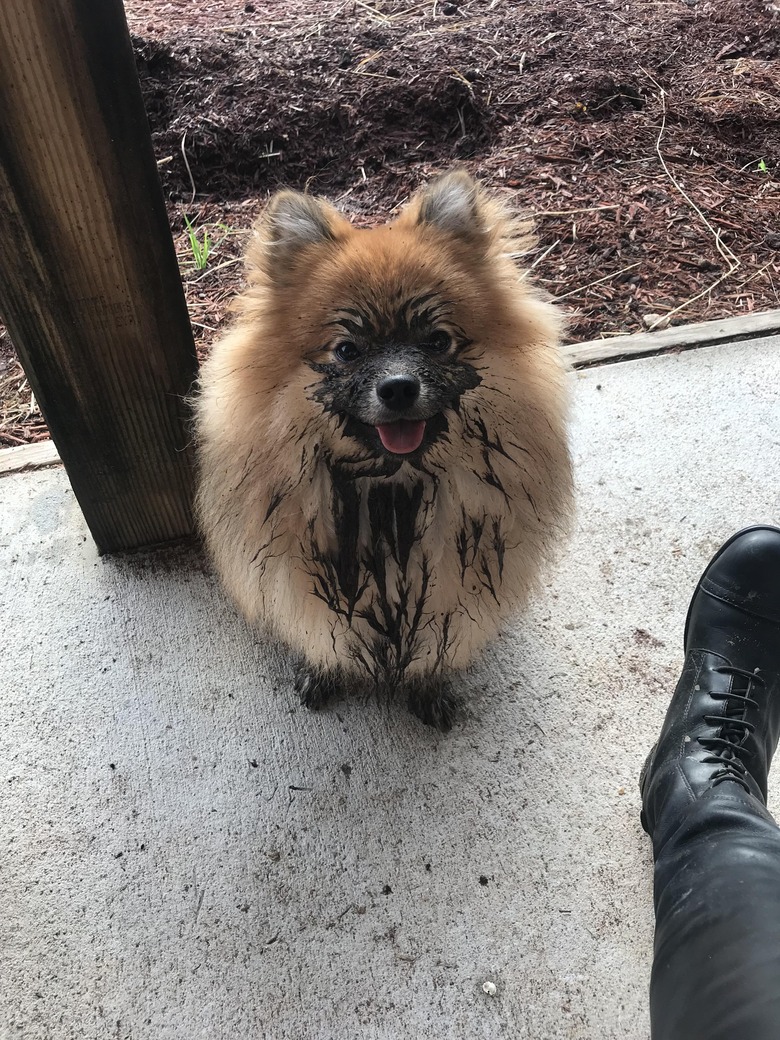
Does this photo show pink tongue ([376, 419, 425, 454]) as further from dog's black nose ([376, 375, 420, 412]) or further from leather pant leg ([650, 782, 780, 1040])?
leather pant leg ([650, 782, 780, 1040])

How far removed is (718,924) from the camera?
1.17m

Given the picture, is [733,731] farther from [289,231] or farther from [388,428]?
[289,231]

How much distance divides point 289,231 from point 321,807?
4.09 feet

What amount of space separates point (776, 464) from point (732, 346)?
59cm

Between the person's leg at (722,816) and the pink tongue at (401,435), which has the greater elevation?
the pink tongue at (401,435)

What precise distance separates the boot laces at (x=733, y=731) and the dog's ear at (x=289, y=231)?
129 centimetres

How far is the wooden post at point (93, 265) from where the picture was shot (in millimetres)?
1284

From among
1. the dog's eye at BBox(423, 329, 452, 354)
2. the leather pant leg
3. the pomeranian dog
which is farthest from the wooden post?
the leather pant leg

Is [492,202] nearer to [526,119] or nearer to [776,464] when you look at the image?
[776,464]

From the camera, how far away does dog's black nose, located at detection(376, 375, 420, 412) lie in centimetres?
117

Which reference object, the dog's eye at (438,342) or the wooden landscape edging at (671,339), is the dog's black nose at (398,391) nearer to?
the dog's eye at (438,342)

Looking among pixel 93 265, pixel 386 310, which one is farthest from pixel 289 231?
pixel 93 265

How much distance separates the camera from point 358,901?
1474 mm

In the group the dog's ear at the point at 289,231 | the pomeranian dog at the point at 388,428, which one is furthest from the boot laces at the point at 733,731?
the dog's ear at the point at 289,231
